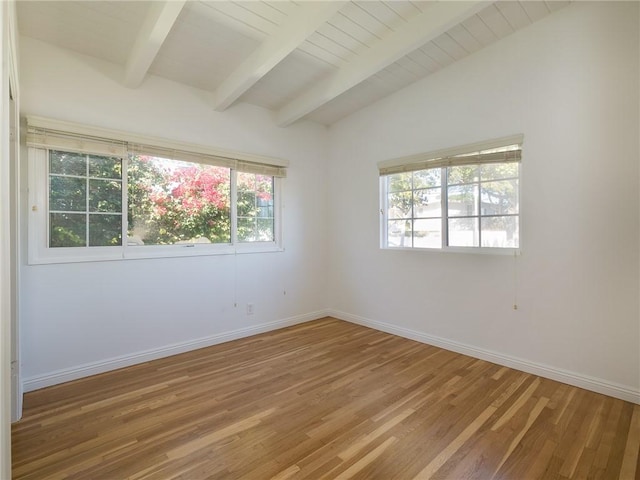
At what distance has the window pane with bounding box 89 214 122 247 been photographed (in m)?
2.78

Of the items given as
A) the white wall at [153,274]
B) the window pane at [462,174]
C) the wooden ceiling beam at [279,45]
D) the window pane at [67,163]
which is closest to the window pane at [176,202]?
the white wall at [153,274]

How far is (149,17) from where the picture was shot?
7.62 ft

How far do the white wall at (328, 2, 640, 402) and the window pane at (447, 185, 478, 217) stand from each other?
1.39 ft

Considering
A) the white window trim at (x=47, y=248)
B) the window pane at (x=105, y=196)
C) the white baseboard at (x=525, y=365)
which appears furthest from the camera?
the window pane at (x=105, y=196)

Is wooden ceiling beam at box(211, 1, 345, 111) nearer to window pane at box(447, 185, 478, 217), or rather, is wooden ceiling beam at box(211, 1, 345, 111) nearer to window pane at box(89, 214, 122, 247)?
window pane at box(89, 214, 122, 247)

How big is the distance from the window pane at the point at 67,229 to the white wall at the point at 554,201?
316 cm

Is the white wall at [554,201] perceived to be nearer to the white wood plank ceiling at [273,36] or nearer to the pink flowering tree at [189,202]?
the white wood plank ceiling at [273,36]

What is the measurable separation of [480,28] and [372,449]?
10.8 ft

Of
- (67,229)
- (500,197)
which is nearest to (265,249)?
(67,229)

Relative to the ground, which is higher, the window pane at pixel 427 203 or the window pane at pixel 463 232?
the window pane at pixel 427 203

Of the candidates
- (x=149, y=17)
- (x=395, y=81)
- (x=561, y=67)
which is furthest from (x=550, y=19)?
(x=149, y=17)

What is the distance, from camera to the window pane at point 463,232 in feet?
10.3

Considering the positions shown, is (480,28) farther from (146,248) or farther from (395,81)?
(146,248)

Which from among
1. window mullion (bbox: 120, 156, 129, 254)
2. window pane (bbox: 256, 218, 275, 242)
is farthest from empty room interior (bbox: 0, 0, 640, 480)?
window pane (bbox: 256, 218, 275, 242)
